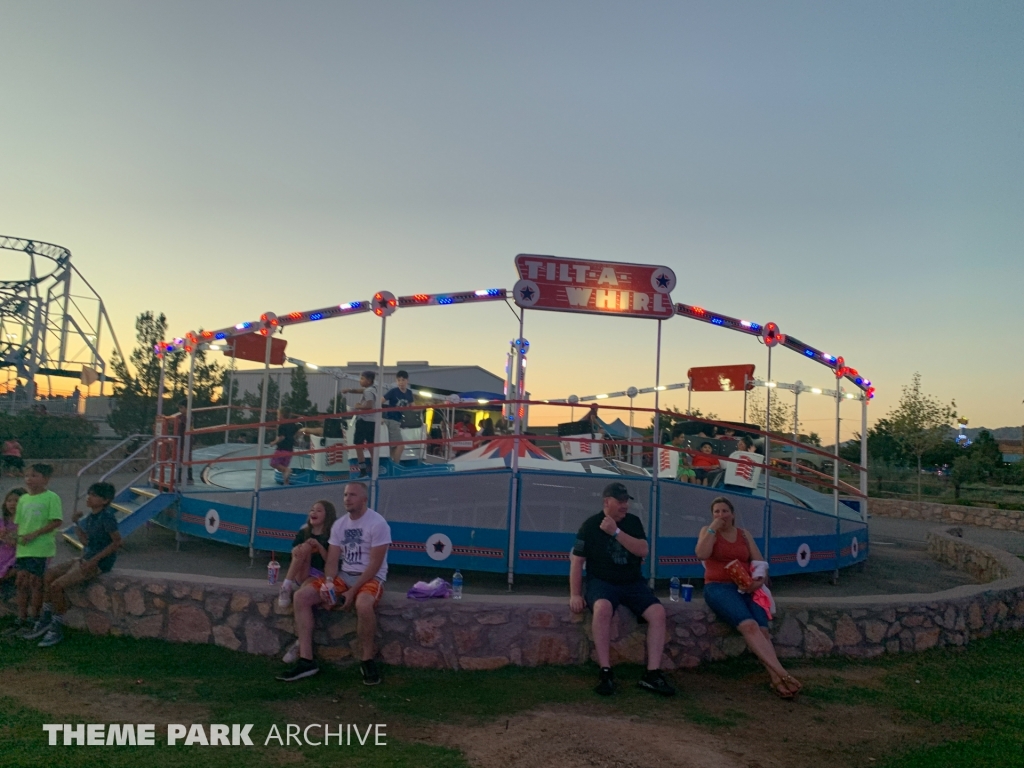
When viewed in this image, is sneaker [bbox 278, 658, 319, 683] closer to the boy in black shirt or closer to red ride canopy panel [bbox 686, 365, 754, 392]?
the boy in black shirt

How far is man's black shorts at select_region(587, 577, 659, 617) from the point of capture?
5.56 meters

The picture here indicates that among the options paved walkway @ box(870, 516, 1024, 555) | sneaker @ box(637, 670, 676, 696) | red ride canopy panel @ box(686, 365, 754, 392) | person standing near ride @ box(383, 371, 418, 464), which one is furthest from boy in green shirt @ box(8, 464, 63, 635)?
paved walkway @ box(870, 516, 1024, 555)

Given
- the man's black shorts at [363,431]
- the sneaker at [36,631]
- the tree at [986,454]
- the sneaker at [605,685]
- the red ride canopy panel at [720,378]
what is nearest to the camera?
the sneaker at [605,685]

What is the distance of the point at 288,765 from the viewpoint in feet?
12.8

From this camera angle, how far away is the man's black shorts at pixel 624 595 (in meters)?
5.56

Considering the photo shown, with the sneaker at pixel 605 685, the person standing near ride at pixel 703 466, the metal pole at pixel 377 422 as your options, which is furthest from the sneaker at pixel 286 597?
the person standing near ride at pixel 703 466

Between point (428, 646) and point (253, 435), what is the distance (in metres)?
20.2

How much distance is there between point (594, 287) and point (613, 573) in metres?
3.39

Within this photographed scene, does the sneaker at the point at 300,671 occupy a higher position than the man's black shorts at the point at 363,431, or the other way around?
the man's black shorts at the point at 363,431

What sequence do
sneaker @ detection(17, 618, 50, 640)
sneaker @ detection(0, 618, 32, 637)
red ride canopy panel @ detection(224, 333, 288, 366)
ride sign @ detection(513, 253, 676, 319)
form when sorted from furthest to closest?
1. red ride canopy panel @ detection(224, 333, 288, 366)
2. ride sign @ detection(513, 253, 676, 319)
3. sneaker @ detection(0, 618, 32, 637)
4. sneaker @ detection(17, 618, 50, 640)

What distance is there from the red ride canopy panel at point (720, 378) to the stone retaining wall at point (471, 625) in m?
5.97

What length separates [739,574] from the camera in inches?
226

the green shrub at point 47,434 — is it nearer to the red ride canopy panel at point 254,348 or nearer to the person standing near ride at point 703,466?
the red ride canopy panel at point 254,348

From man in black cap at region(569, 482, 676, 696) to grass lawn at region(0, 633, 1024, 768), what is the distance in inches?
17.4
